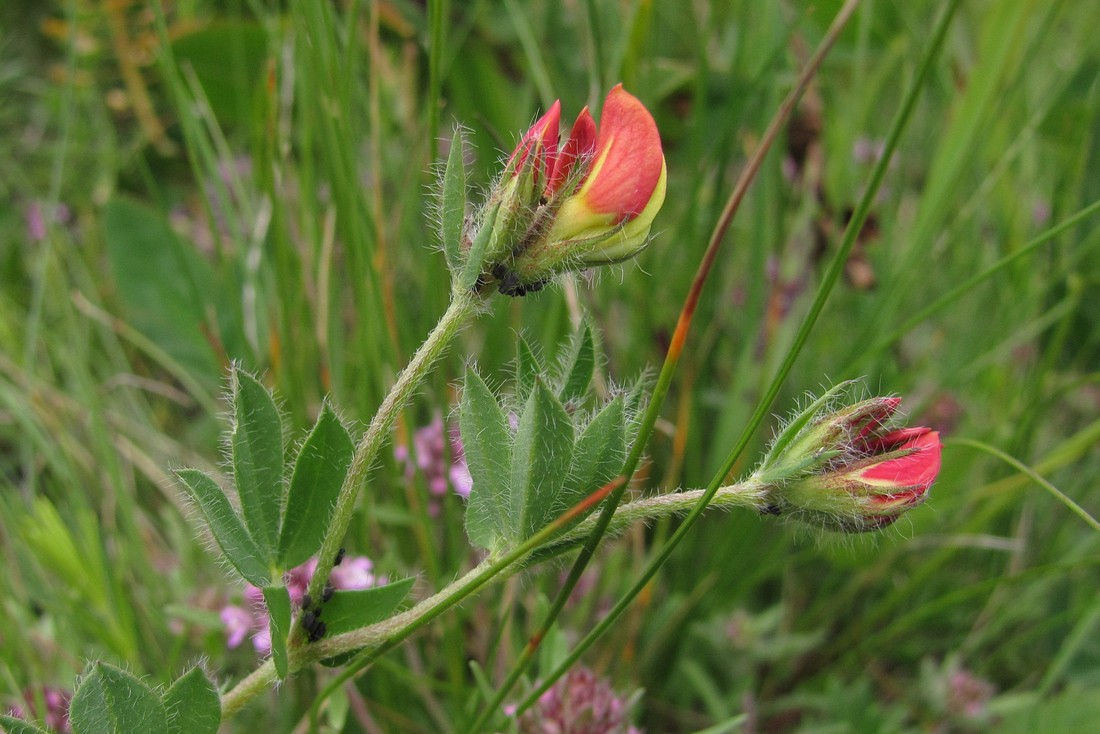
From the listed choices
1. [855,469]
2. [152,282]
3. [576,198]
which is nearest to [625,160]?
[576,198]

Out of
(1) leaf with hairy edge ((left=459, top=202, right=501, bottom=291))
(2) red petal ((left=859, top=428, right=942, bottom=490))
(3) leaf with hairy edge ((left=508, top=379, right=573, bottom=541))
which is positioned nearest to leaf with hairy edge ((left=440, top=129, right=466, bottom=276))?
(1) leaf with hairy edge ((left=459, top=202, right=501, bottom=291))

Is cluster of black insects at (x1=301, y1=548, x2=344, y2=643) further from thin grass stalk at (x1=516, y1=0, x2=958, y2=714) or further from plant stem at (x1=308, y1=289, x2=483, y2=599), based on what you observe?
thin grass stalk at (x1=516, y1=0, x2=958, y2=714)

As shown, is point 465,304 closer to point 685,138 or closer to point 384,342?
point 384,342

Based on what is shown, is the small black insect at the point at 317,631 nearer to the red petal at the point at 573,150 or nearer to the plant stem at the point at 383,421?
the plant stem at the point at 383,421

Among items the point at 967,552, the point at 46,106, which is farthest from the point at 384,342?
the point at 46,106

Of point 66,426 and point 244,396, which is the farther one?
point 66,426

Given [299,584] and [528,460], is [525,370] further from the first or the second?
[299,584]

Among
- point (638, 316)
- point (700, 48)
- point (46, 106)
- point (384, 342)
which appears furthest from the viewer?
point (46, 106)
